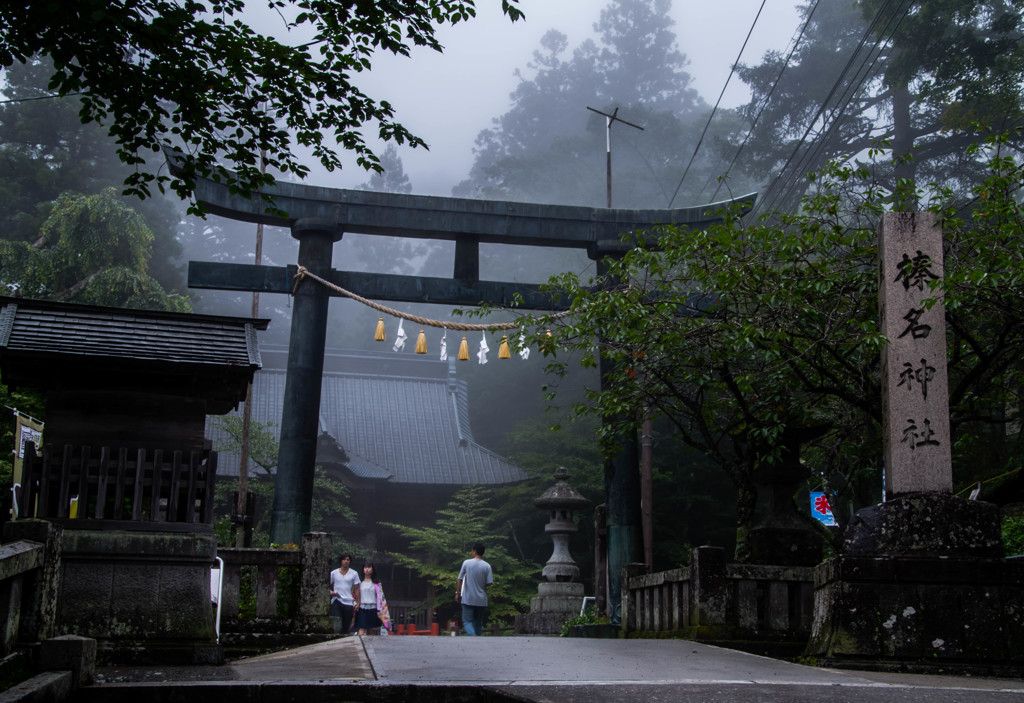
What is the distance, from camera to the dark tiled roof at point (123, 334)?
7.62 m

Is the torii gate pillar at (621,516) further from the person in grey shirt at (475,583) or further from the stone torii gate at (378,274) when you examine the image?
the person in grey shirt at (475,583)

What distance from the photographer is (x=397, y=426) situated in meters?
30.3

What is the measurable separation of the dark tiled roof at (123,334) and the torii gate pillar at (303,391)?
13.5 ft

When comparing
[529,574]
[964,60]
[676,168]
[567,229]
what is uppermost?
[676,168]

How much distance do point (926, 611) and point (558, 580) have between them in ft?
36.8

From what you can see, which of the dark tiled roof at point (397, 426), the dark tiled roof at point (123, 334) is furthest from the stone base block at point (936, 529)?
the dark tiled roof at point (397, 426)

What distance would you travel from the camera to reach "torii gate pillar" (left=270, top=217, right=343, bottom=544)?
12.3 meters

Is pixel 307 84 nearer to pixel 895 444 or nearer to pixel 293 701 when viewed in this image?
pixel 293 701

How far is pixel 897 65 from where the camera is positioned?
22812 millimetres

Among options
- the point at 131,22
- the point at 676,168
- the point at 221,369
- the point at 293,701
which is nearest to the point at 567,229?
the point at 221,369

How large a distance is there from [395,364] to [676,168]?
13.8 metres

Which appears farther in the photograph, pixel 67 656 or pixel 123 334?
pixel 123 334

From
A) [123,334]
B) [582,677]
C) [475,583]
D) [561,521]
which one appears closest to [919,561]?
[582,677]

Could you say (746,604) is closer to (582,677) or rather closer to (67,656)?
(582,677)
